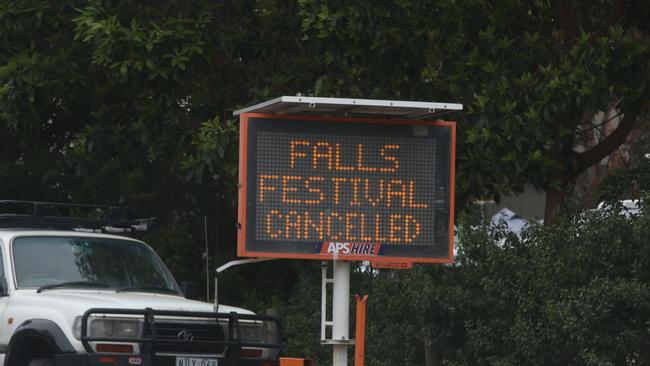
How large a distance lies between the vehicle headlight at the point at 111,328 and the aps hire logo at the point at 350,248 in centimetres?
183

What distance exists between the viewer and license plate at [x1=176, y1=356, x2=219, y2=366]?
974cm

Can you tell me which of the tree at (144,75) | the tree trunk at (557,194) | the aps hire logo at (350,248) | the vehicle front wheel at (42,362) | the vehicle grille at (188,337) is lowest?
the vehicle front wheel at (42,362)

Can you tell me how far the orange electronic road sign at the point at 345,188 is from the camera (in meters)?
8.61

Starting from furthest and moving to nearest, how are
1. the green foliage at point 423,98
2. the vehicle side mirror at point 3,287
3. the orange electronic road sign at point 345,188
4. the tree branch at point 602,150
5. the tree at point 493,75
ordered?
the tree branch at point 602,150 < the tree at point 493,75 < the vehicle side mirror at point 3,287 < the green foliage at point 423,98 < the orange electronic road sign at point 345,188

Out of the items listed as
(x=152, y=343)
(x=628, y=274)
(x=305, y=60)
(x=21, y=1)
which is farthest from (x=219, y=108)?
(x=628, y=274)

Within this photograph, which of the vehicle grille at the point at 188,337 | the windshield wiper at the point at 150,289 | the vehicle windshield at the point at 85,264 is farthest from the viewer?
the windshield wiper at the point at 150,289

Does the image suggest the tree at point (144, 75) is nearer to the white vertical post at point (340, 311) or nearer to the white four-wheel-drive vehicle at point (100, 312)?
the white four-wheel-drive vehicle at point (100, 312)

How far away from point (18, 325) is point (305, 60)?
14.3ft

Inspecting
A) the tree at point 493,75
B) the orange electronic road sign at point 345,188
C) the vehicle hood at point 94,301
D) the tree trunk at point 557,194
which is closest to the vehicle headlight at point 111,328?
the vehicle hood at point 94,301

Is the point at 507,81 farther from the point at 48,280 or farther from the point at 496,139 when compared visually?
the point at 48,280

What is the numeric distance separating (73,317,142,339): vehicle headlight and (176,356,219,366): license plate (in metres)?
0.37

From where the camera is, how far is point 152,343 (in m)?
9.57

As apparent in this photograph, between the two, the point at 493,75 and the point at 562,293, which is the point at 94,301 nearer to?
the point at 562,293

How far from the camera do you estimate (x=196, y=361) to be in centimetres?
982
